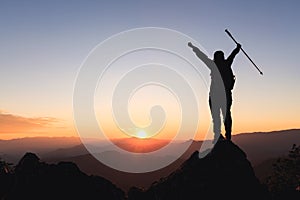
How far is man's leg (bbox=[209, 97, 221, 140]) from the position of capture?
21.2 metres

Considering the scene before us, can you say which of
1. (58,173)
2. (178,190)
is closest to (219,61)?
(178,190)

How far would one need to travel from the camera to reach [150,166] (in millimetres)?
97875

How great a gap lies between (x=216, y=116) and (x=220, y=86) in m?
1.60

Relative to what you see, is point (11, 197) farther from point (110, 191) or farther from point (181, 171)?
point (181, 171)

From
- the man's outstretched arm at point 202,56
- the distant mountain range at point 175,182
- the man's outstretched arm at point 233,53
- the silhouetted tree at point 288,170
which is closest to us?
the distant mountain range at point 175,182

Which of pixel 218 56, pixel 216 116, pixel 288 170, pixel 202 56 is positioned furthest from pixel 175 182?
pixel 288 170

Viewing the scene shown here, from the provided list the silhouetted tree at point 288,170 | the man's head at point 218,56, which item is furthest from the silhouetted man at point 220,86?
the silhouetted tree at point 288,170

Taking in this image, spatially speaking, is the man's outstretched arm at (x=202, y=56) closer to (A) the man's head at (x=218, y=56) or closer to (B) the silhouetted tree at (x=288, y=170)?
(A) the man's head at (x=218, y=56)

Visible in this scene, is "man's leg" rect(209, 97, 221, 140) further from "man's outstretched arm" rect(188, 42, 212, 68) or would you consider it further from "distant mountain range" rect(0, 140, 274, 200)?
"man's outstretched arm" rect(188, 42, 212, 68)

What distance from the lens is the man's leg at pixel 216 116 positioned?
2116 cm

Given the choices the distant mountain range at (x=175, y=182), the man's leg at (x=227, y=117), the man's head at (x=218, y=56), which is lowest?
the distant mountain range at (x=175, y=182)

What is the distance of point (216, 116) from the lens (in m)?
21.2

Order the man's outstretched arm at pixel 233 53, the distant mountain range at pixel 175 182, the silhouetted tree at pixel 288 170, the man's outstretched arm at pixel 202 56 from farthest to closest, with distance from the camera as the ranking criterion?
the silhouetted tree at pixel 288 170 < the man's outstretched arm at pixel 233 53 < the man's outstretched arm at pixel 202 56 < the distant mountain range at pixel 175 182

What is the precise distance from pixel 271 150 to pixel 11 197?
177 m
